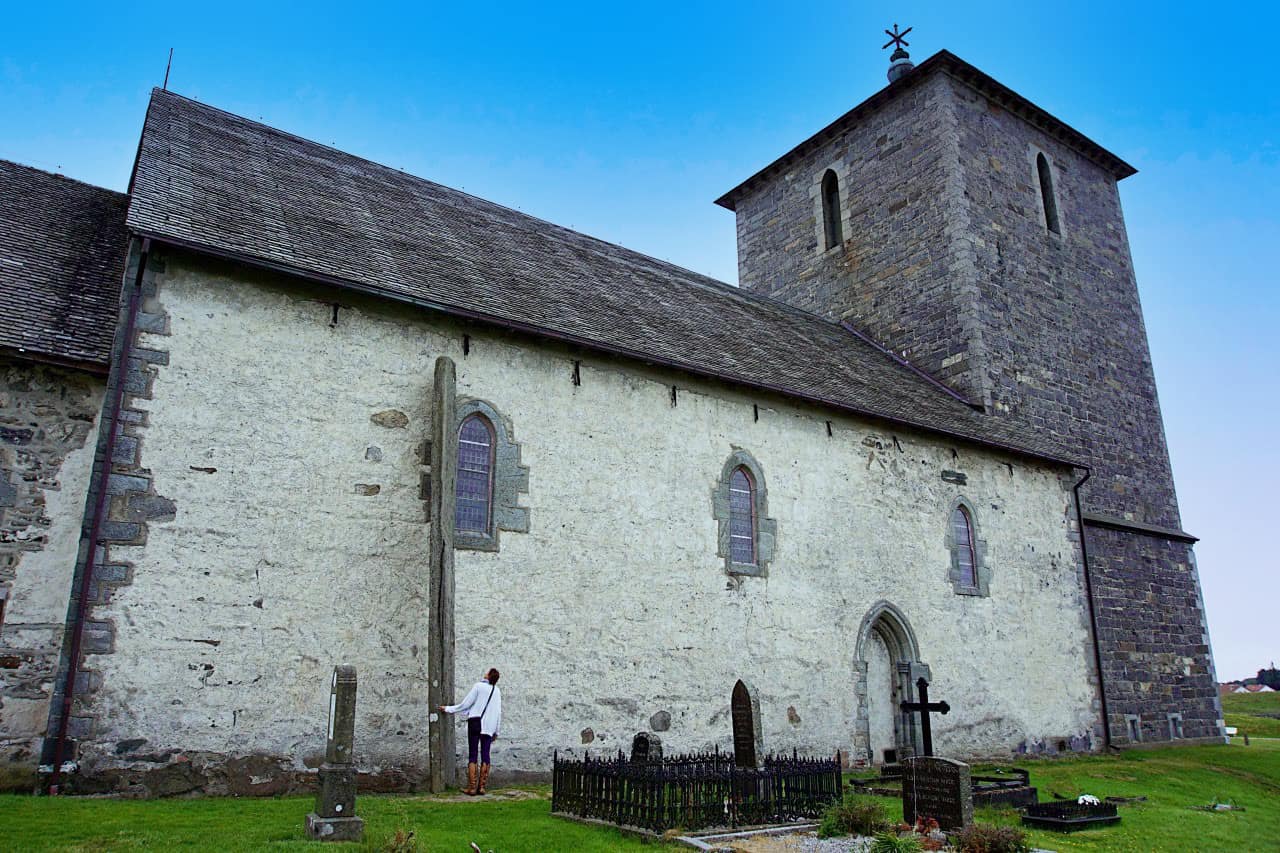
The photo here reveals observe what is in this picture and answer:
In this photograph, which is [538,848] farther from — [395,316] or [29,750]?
[395,316]

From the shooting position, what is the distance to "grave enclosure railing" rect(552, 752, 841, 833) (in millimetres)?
8734

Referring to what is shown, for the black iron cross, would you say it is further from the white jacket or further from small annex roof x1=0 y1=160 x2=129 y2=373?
small annex roof x1=0 y1=160 x2=129 y2=373

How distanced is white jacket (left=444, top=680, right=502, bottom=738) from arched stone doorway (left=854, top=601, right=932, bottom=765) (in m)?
7.31

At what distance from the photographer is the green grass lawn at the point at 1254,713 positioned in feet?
106

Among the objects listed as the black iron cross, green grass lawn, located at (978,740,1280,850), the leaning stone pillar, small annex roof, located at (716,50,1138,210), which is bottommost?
green grass lawn, located at (978,740,1280,850)

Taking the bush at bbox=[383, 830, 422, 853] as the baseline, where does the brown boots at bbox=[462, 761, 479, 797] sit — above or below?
above

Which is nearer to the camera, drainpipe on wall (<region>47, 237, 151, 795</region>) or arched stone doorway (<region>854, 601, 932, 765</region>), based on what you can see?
drainpipe on wall (<region>47, 237, 151, 795</region>)

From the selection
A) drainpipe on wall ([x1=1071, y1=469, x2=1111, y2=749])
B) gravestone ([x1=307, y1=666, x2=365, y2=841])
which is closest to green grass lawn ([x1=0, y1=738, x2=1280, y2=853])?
gravestone ([x1=307, y1=666, x2=365, y2=841])

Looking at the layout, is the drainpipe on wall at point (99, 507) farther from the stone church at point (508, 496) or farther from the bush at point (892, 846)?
the bush at point (892, 846)

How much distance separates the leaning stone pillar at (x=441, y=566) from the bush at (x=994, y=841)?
5463 mm

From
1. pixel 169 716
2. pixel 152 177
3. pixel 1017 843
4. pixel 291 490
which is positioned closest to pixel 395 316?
pixel 291 490

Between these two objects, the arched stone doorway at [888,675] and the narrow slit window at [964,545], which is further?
the narrow slit window at [964,545]

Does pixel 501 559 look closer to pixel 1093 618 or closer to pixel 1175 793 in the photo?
pixel 1175 793

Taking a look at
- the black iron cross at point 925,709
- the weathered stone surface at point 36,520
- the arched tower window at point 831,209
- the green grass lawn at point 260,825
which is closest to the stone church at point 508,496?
the weathered stone surface at point 36,520
